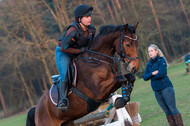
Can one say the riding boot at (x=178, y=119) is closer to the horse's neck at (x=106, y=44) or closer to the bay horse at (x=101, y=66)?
the bay horse at (x=101, y=66)

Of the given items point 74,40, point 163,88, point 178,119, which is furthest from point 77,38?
point 178,119

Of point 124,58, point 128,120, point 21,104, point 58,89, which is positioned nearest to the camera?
point 124,58

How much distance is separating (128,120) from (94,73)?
10.0 feet

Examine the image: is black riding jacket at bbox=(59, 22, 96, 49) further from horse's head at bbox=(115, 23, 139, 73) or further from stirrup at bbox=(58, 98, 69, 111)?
stirrup at bbox=(58, 98, 69, 111)

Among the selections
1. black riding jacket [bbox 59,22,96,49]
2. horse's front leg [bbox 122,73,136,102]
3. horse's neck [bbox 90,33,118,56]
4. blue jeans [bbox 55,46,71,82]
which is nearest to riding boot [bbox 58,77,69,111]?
blue jeans [bbox 55,46,71,82]

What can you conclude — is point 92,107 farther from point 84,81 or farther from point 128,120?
point 128,120

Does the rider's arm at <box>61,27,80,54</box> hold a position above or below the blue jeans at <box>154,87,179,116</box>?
above

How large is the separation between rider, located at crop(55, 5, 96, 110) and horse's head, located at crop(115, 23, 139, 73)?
2.34 feet

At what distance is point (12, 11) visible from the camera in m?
24.0

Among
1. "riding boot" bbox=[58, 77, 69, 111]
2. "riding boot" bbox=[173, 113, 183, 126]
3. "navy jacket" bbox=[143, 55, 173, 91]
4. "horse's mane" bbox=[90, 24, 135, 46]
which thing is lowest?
"riding boot" bbox=[173, 113, 183, 126]

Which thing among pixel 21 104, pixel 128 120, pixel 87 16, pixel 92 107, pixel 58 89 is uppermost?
pixel 87 16

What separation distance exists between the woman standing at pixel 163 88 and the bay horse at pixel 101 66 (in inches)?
61.8

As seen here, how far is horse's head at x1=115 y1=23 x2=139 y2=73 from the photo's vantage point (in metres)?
4.85

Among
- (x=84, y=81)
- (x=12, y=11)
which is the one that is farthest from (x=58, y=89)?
(x=12, y=11)
